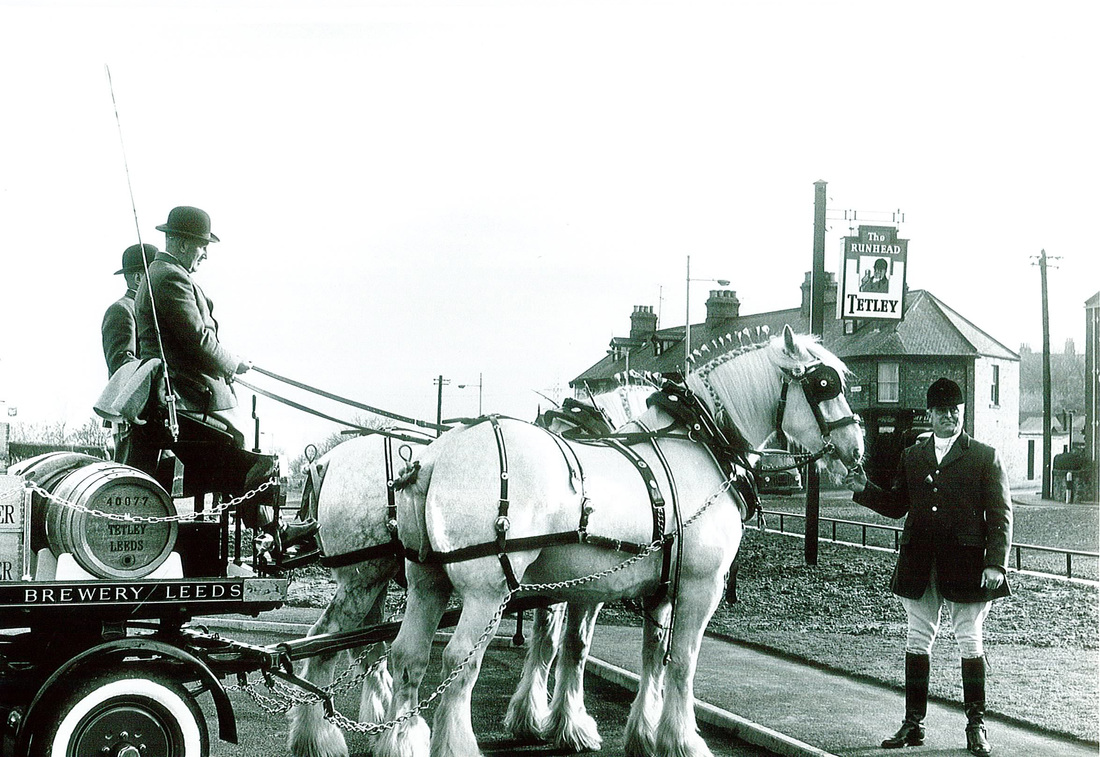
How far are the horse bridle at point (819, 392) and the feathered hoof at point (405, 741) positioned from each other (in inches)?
112

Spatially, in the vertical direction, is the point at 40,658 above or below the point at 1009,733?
above

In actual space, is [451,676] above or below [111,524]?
below

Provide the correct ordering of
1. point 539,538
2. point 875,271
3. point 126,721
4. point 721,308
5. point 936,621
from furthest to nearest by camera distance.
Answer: point 721,308
point 875,271
point 936,621
point 539,538
point 126,721

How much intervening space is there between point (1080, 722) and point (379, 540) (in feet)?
15.1

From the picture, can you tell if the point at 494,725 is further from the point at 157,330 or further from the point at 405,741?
the point at 157,330

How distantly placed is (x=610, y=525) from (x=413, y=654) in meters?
1.25

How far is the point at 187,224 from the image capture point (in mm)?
5227

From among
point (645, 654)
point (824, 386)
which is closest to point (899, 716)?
point (645, 654)

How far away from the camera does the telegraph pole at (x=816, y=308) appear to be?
15.5m

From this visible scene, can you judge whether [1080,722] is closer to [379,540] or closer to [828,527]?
[379,540]

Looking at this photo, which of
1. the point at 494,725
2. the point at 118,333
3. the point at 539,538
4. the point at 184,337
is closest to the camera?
the point at 184,337

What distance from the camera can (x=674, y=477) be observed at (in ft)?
19.6

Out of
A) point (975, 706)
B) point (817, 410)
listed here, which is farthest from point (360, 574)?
point (975, 706)

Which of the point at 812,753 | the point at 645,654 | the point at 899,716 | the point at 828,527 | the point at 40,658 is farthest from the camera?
the point at 828,527
